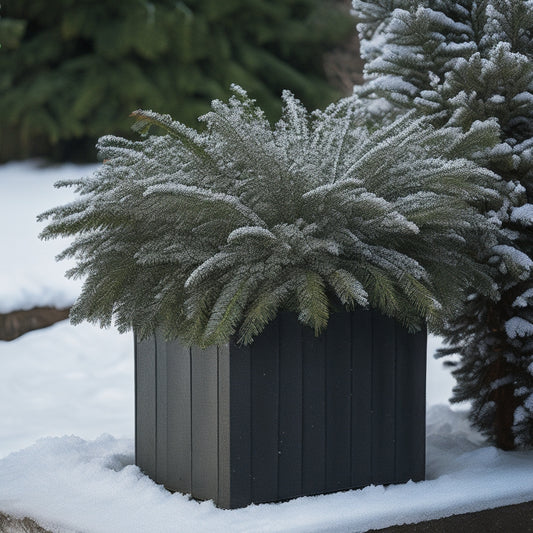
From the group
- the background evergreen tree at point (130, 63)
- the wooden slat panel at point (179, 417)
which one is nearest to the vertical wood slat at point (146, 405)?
the wooden slat panel at point (179, 417)

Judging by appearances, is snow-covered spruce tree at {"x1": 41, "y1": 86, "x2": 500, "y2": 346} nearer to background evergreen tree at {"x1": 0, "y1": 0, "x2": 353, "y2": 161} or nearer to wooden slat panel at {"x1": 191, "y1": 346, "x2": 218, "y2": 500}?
wooden slat panel at {"x1": 191, "y1": 346, "x2": 218, "y2": 500}

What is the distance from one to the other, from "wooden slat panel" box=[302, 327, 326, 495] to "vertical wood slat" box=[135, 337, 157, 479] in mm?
636

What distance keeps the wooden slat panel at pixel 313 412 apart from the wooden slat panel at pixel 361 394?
0.13m

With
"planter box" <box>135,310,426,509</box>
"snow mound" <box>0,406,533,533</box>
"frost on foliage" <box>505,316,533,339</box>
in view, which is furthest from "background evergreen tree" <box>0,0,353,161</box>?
"planter box" <box>135,310,426,509</box>

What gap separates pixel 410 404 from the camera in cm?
319

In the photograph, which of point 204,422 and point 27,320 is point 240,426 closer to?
point 204,422

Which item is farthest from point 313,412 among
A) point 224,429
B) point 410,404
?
point 410,404

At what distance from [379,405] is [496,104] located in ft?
4.40

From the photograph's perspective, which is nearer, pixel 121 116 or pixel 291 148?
pixel 291 148

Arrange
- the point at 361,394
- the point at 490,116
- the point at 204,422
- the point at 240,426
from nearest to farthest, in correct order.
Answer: the point at 240,426 → the point at 204,422 → the point at 361,394 → the point at 490,116

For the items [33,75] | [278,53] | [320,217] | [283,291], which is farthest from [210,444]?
[278,53]

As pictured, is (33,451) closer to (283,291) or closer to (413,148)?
(283,291)

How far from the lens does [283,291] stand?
9.21 feet

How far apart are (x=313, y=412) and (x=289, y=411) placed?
0.09 meters
